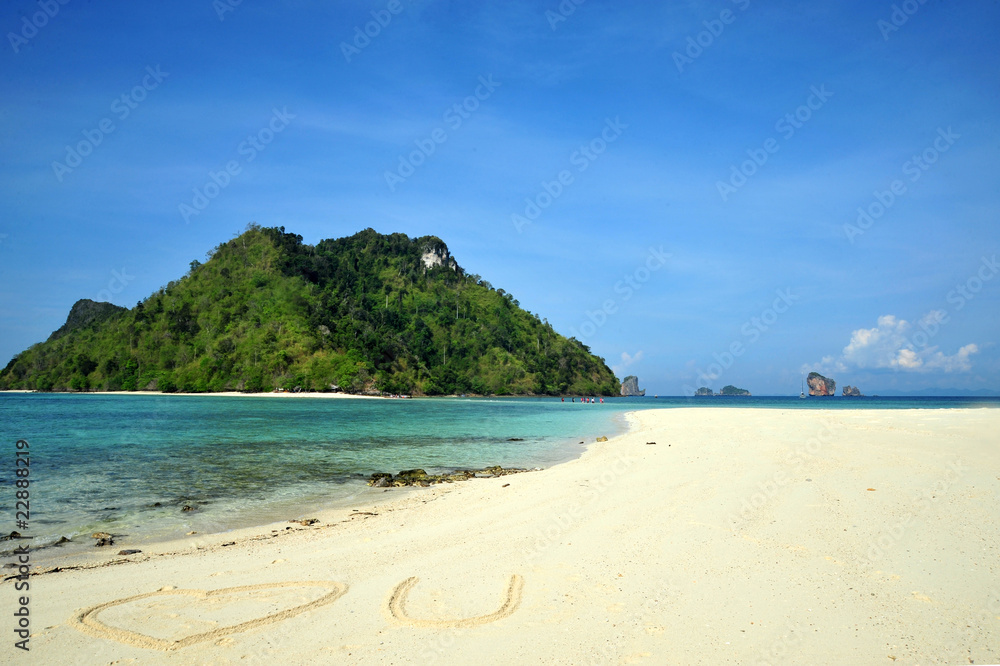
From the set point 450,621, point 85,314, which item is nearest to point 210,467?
point 450,621

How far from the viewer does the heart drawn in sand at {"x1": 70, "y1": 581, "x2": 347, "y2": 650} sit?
441cm

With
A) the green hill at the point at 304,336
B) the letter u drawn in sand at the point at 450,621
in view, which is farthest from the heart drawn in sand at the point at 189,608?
the green hill at the point at 304,336

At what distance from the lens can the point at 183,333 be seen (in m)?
127

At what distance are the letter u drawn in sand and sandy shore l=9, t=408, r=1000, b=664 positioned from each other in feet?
0.09

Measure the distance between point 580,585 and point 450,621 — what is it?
1506 mm

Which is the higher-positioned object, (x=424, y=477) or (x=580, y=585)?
(x=580, y=585)

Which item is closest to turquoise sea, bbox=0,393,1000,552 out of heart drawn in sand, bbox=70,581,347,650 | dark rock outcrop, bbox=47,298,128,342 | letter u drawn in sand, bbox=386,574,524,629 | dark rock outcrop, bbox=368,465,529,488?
dark rock outcrop, bbox=368,465,529,488

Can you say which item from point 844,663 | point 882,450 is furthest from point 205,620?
point 882,450

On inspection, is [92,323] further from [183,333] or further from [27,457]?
[27,457]

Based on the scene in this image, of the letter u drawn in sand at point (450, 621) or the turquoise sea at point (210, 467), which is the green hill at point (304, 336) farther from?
the letter u drawn in sand at point (450, 621)
